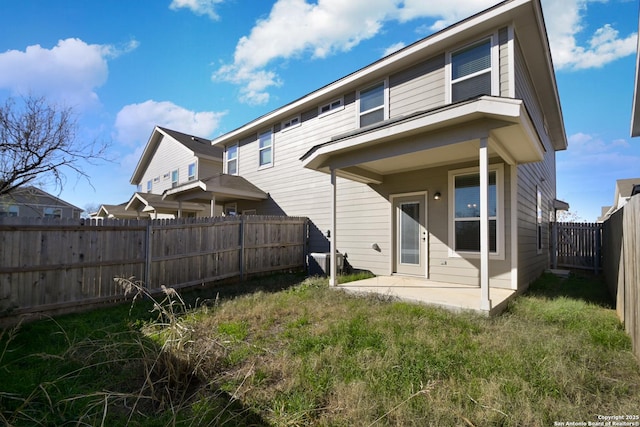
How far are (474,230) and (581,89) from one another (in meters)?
6.23

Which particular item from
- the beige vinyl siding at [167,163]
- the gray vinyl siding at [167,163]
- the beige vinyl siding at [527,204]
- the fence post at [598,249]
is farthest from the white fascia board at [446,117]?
the beige vinyl siding at [167,163]

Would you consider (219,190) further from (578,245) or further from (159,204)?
(578,245)

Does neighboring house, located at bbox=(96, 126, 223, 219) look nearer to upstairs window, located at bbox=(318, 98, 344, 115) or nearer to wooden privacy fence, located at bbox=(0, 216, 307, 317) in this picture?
wooden privacy fence, located at bbox=(0, 216, 307, 317)

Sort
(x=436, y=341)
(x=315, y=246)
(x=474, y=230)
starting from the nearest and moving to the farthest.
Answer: (x=436, y=341) → (x=474, y=230) → (x=315, y=246)

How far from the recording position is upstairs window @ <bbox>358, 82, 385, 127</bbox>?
7.89 metres

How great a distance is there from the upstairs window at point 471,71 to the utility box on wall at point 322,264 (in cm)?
504

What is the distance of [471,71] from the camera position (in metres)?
6.24

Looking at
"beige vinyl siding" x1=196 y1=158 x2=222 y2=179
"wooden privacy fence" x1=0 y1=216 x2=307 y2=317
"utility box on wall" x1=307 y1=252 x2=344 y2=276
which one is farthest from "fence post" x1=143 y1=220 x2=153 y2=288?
"beige vinyl siding" x1=196 y1=158 x2=222 y2=179

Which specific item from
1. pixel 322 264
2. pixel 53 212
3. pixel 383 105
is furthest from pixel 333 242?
pixel 53 212

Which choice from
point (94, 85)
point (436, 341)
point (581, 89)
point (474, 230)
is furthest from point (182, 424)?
point (94, 85)

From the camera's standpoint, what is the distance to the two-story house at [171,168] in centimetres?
1534

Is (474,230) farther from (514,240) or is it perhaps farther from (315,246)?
(315,246)

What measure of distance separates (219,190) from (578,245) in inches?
524

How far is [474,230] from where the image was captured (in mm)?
6219
